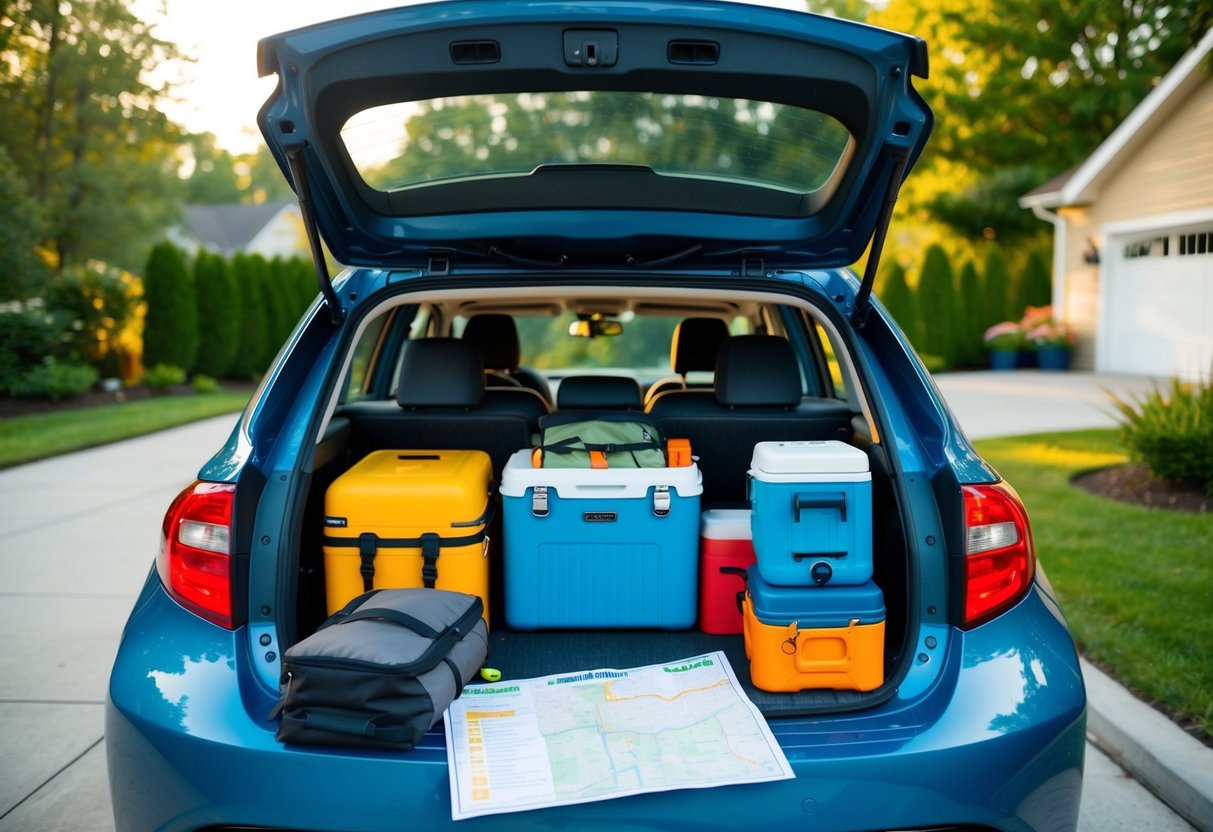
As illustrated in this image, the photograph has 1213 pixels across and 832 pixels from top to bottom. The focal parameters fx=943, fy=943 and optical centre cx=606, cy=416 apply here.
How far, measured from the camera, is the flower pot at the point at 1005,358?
1711 cm

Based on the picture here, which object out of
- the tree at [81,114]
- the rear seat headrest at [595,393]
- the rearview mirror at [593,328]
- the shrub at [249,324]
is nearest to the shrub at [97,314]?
the shrub at [249,324]

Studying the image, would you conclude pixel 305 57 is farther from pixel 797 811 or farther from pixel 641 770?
pixel 797 811

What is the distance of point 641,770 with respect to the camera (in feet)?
5.53

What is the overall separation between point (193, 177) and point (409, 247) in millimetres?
53753

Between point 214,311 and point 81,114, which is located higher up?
point 81,114

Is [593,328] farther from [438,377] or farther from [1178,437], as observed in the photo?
[1178,437]

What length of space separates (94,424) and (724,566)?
986cm

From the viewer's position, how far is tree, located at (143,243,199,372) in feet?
48.7

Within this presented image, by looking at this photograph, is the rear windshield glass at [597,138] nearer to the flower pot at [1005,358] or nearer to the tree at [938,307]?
the flower pot at [1005,358]

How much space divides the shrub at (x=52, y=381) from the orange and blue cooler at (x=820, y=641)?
1241cm

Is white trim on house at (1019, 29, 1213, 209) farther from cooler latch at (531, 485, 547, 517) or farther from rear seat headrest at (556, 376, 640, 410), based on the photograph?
cooler latch at (531, 485, 547, 517)

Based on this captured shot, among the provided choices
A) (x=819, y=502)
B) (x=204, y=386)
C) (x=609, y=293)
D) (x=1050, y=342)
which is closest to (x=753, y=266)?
(x=609, y=293)

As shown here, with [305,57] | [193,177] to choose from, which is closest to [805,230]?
[305,57]

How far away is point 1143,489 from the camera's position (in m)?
6.10
